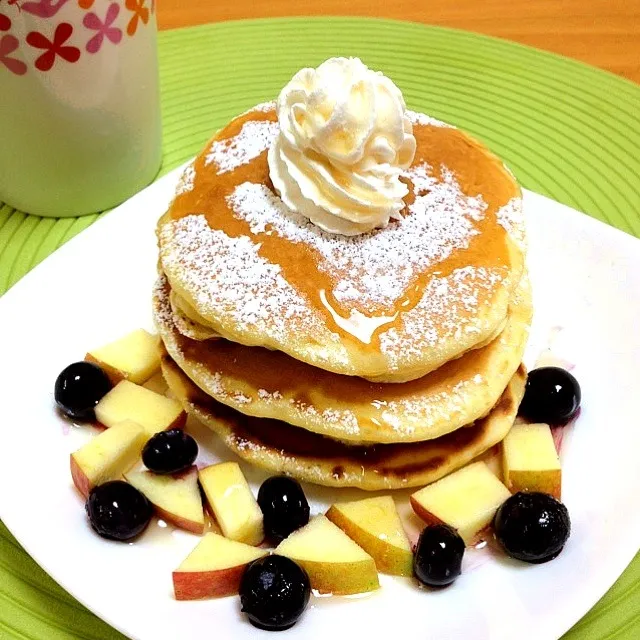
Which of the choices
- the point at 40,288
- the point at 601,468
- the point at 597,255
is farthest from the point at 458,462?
the point at 40,288

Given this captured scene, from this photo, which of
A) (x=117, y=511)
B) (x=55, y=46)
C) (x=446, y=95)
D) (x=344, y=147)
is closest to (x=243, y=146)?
(x=344, y=147)

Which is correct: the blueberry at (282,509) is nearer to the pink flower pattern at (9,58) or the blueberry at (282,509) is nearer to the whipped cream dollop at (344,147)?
the whipped cream dollop at (344,147)

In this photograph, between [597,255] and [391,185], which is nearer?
[391,185]

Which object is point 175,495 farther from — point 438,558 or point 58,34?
point 58,34

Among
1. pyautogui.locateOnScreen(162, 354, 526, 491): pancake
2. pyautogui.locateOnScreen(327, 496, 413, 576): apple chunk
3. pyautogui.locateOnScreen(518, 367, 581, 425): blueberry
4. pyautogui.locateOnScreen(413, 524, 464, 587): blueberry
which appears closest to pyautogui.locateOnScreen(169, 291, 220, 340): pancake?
pyautogui.locateOnScreen(162, 354, 526, 491): pancake

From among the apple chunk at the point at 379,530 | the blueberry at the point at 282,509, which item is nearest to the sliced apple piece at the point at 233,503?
the blueberry at the point at 282,509

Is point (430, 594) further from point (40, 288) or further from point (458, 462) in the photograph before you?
point (40, 288)
